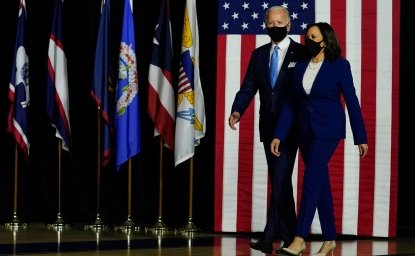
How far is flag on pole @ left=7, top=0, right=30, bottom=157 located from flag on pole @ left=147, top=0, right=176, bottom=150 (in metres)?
1.03

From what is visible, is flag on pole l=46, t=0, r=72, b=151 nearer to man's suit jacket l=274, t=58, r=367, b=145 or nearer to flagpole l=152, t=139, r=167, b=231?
flagpole l=152, t=139, r=167, b=231

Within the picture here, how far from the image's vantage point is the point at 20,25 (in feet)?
26.2

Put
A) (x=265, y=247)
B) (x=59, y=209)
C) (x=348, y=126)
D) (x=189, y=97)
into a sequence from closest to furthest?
(x=265, y=247), (x=348, y=126), (x=189, y=97), (x=59, y=209)

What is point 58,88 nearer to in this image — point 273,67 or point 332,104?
point 273,67

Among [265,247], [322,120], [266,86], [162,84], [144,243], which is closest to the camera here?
[322,120]

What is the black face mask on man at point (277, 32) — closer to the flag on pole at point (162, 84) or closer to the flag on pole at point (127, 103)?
the flag on pole at point (162, 84)

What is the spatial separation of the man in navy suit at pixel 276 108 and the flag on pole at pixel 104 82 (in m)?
1.69

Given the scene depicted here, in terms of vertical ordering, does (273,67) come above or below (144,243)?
above

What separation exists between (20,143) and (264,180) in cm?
198

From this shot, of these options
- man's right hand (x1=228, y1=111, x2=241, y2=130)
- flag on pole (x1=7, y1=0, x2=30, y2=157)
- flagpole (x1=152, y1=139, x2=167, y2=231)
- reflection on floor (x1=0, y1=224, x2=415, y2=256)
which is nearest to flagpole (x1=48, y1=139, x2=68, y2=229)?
reflection on floor (x1=0, y1=224, x2=415, y2=256)

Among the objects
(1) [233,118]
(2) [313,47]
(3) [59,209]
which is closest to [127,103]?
(3) [59,209]

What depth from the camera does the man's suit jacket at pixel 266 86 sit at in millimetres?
6094

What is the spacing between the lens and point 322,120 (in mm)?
5758

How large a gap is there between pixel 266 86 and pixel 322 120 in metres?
0.54
